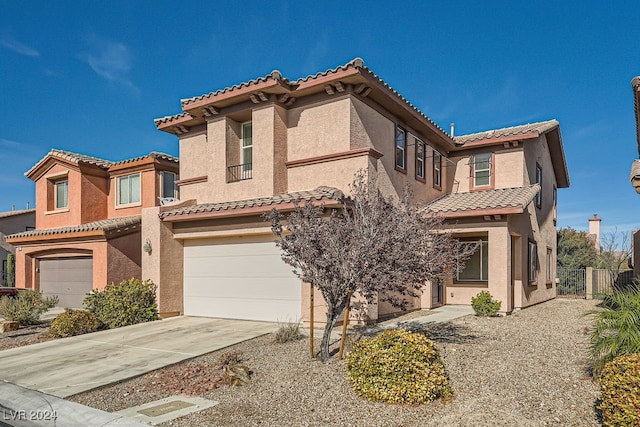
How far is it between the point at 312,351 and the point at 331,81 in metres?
7.73

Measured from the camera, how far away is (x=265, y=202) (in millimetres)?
12867

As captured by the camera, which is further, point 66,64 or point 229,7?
point 66,64

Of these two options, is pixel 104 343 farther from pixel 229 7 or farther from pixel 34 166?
pixel 34 166

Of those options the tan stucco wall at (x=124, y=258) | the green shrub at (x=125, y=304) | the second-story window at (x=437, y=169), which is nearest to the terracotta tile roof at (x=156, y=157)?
the tan stucco wall at (x=124, y=258)

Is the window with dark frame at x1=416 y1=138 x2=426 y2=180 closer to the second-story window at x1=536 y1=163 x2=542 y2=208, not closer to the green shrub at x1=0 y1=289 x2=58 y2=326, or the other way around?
the second-story window at x1=536 y1=163 x2=542 y2=208

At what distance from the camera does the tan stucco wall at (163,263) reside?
47.7ft

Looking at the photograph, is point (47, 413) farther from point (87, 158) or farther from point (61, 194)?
point (61, 194)

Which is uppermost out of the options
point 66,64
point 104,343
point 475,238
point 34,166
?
point 66,64

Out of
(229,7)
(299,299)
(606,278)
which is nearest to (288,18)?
(229,7)

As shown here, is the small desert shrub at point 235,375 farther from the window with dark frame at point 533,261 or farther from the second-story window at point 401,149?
the window with dark frame at point 533,261

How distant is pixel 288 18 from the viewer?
595 inches

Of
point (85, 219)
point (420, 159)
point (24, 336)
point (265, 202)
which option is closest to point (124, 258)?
point (85, 219)

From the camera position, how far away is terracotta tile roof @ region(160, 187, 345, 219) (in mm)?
11812

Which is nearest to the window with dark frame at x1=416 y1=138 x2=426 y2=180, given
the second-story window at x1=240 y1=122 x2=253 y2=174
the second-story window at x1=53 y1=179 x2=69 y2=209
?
the second-story window at x1=240 y1=122 x2=253 y2=174
